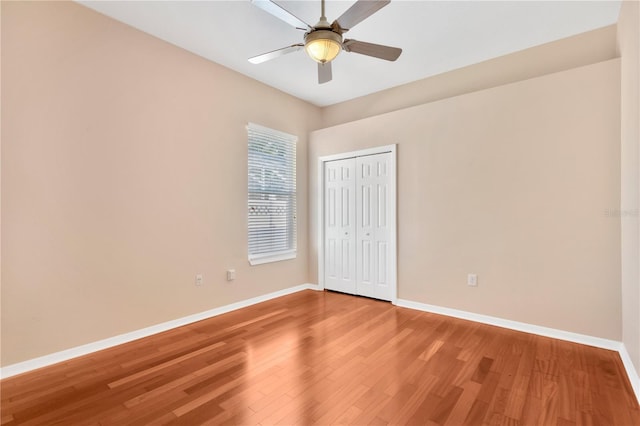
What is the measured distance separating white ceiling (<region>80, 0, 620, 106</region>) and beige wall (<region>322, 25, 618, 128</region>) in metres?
0.10

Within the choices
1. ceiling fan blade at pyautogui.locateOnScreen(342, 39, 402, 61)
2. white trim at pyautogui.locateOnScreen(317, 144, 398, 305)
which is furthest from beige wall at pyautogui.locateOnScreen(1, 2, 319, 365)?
ceiling fan blade at pyautogui.locateOnScreen(342, 39, 402, 61)

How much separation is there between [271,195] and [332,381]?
2.88 metres

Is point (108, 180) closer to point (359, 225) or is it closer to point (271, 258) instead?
point (271, 258)

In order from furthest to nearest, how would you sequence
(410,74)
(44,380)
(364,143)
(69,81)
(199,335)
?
(364,143)
(410,74)
(199,335)
(69,81)
(44,380)

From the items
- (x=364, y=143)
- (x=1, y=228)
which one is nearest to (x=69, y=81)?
(x=1, y=228)

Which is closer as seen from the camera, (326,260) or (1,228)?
(1,228)

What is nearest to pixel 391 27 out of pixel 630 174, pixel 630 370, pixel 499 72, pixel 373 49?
pixel 373 49

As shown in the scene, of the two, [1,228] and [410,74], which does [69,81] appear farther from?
[410,74]

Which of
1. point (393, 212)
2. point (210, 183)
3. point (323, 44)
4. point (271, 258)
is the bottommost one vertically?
point (271, 258)

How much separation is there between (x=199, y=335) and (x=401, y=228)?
2.84 meters

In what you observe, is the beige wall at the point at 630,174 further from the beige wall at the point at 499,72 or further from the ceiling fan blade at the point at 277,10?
the ceiling fan blade at the point at 277,10

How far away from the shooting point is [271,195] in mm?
4484

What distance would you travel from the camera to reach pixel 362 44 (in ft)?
7.84

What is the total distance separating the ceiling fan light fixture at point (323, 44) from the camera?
2229 millimetres
